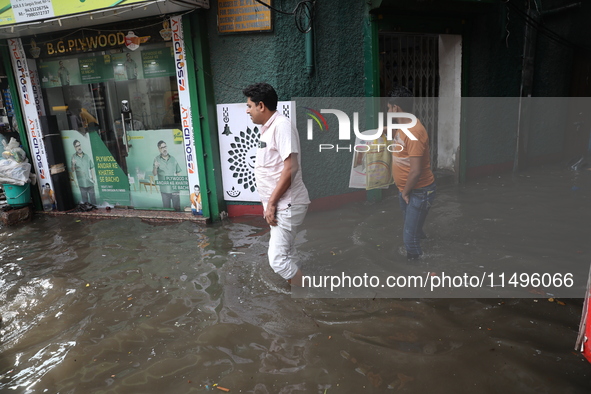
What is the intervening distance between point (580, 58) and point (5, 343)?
10.4 m

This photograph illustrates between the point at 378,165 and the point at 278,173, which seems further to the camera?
the point at 378,165

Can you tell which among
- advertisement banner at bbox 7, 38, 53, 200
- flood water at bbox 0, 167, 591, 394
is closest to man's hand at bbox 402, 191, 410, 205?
flood water at bbox 0, 167, 591, 394

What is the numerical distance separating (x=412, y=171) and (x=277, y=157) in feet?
4.11

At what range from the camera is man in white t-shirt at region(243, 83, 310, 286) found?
3.33 metres

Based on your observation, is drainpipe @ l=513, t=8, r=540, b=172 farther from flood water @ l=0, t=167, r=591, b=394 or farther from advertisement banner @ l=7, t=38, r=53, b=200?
advertisement banner @ l=7, t=38, r=53, b=200

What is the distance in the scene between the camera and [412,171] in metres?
3.79

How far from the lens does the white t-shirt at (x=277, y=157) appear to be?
10.9 ft

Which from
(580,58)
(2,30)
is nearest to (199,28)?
(2,30)

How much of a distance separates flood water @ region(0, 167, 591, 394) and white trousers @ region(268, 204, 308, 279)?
0.34 metres

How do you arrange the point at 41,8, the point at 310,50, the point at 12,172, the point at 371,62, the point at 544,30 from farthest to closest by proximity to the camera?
the point at 544,30 → the point at 12,172 → the point at 371,62 → the point at 310,50 → the point at 41,8

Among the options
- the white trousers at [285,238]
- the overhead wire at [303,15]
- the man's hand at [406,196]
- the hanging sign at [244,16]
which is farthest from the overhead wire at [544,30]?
the white trousers at [285,238]

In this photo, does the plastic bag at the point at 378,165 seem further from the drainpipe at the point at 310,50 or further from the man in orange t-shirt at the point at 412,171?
the man in orange t-shirt at the point at 412,171

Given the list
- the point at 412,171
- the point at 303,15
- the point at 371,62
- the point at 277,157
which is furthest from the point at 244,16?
the point at 412,171

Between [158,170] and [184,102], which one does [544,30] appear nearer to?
[184,102]
